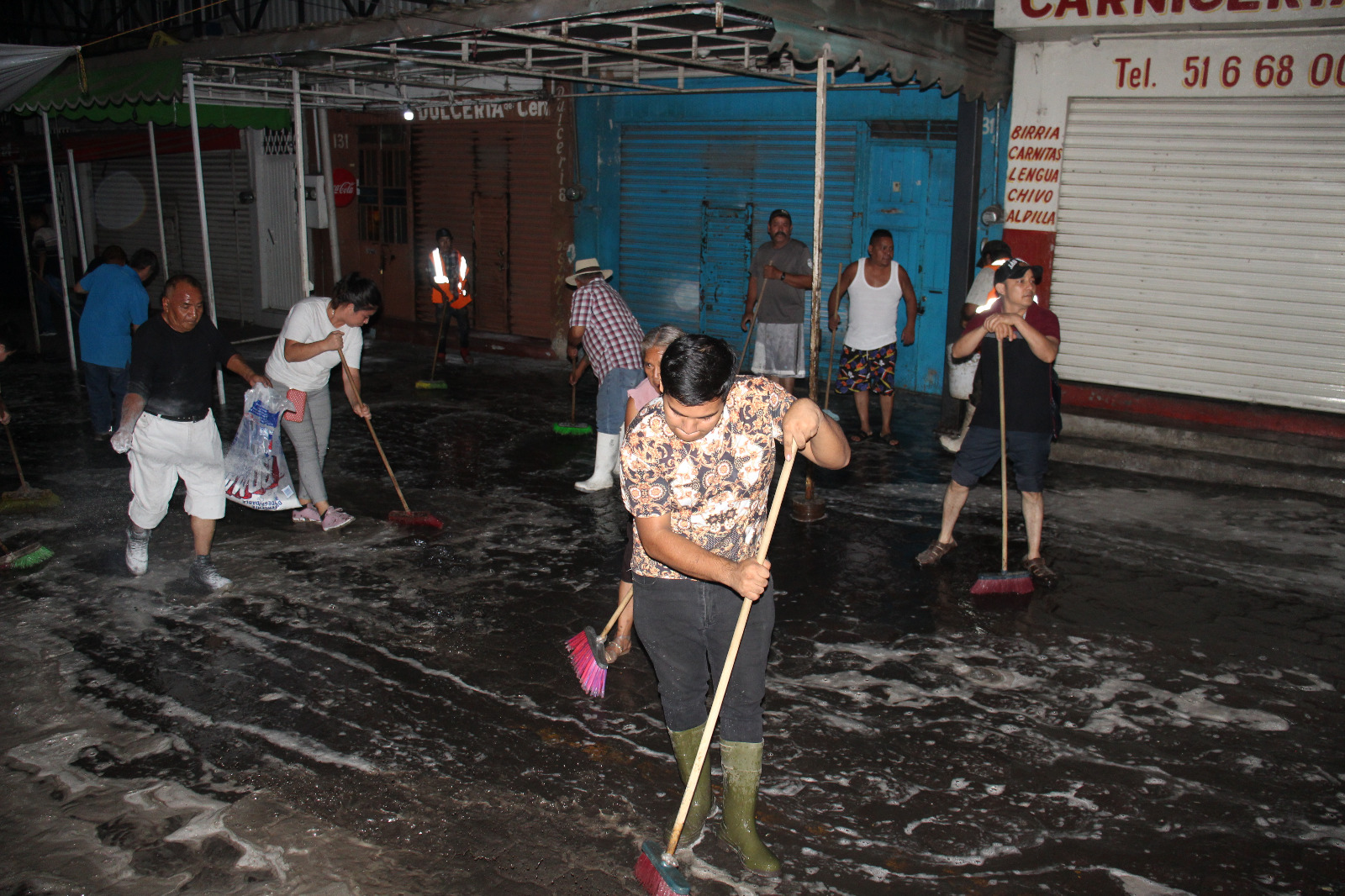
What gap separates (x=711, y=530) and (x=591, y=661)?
1.71 m

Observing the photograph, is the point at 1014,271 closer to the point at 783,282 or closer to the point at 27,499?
the point at 783,282

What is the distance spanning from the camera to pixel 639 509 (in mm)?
3459

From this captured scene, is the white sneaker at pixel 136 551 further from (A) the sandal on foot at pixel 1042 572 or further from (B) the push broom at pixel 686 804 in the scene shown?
(A) the sandal on foot at pixel 1042 572

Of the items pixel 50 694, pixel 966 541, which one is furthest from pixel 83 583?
pixel 966 541

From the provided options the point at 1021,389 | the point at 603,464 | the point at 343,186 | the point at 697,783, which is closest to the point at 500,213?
the point at 343,186

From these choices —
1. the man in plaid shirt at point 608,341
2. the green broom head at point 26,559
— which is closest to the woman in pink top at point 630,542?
the man in plaid shirt at point 608,341

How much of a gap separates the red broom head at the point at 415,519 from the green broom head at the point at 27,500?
2.84 metres

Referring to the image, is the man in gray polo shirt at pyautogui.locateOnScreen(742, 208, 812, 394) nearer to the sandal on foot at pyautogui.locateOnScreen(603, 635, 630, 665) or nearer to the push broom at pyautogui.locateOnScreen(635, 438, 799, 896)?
the sandal on foot at pyautogui.locateOnScreen(603, 635, 630, 665)

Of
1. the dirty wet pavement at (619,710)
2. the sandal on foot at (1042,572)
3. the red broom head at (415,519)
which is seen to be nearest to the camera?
the dirty wet pavement at (619,710)

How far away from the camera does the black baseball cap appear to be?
603 cm

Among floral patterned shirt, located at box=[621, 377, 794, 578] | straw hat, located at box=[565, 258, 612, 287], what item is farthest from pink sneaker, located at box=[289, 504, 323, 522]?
floral patterned shirt, located at box=[621, 377, 794, 578]

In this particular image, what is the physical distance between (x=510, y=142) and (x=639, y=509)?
490 inches

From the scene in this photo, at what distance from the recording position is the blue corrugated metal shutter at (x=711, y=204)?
11984 millimetres

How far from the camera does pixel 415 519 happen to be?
290 inches
